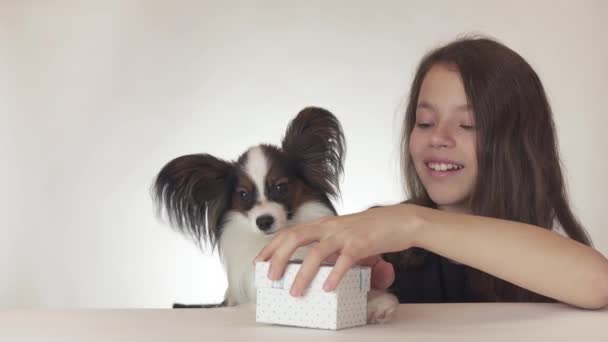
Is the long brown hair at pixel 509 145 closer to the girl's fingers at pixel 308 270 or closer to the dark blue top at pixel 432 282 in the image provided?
the dark blue top at pixel 432 282

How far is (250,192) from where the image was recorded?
5.90ft

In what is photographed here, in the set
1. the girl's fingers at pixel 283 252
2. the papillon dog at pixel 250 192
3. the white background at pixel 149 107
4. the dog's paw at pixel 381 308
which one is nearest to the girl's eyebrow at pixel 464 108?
the papillon dog at pixel 250 192

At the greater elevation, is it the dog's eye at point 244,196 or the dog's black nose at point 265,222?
the dog's eye at point 244,196

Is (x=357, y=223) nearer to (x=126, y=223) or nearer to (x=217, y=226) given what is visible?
(x=217, y=226)

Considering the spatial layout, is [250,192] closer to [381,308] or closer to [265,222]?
[265,222]

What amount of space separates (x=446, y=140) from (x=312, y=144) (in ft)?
1.00

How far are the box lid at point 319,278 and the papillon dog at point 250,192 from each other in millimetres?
658

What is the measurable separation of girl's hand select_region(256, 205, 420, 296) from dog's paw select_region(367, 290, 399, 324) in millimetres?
72

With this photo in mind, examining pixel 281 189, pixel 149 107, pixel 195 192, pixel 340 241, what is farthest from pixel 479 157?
pixel 149 107

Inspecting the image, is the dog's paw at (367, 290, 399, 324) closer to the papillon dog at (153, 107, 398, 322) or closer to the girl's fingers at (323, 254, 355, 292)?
the girl's fingers at (323, 254, 355, 292)

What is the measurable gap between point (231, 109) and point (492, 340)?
3.21 m

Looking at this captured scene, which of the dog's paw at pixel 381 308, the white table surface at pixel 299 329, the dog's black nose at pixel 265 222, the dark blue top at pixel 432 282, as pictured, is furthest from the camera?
the dark blue top at pixel 432 282

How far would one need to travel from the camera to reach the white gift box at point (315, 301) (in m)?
0.98

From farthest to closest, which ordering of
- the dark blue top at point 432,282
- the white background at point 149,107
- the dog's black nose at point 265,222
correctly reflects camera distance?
the white background at point 149,107 → the dark blue top at point 432,282 → the dog's black nose at point 265,222
